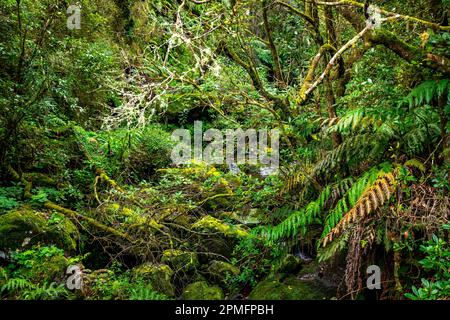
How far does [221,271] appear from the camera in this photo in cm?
514

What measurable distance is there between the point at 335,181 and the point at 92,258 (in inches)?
143

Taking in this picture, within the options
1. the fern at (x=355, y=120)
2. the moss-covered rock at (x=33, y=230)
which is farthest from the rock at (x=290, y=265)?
the moss-covered rock at (x=33, y=230)

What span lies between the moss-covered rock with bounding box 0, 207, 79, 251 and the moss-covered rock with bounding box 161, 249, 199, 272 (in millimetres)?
1263

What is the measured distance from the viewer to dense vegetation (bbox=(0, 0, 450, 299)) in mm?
3260

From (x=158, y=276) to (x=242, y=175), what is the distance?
7.67ft

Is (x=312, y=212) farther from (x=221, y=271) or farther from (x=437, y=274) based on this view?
(x=221, y=271)

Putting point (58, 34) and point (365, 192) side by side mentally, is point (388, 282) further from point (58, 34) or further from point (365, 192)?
point (58, 34)

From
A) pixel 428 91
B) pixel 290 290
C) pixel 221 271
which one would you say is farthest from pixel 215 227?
pixel 428 91

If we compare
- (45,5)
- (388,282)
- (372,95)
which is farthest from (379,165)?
(45,5)

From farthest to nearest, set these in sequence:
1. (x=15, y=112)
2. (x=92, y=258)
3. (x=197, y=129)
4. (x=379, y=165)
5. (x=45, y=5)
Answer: (x=197, y=129), (x=45, y=5), (x=92, y=258), (x=15, y=112), (x=379, y=165)

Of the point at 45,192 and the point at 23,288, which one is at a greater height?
the point at 45,192

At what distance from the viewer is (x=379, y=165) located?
3.66 m

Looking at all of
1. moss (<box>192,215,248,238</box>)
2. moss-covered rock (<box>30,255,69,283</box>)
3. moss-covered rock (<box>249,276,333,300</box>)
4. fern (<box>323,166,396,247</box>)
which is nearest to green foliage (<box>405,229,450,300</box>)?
fern (<box>323,166,396,247</box>)

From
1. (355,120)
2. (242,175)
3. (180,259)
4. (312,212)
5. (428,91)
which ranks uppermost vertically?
(428,91)
